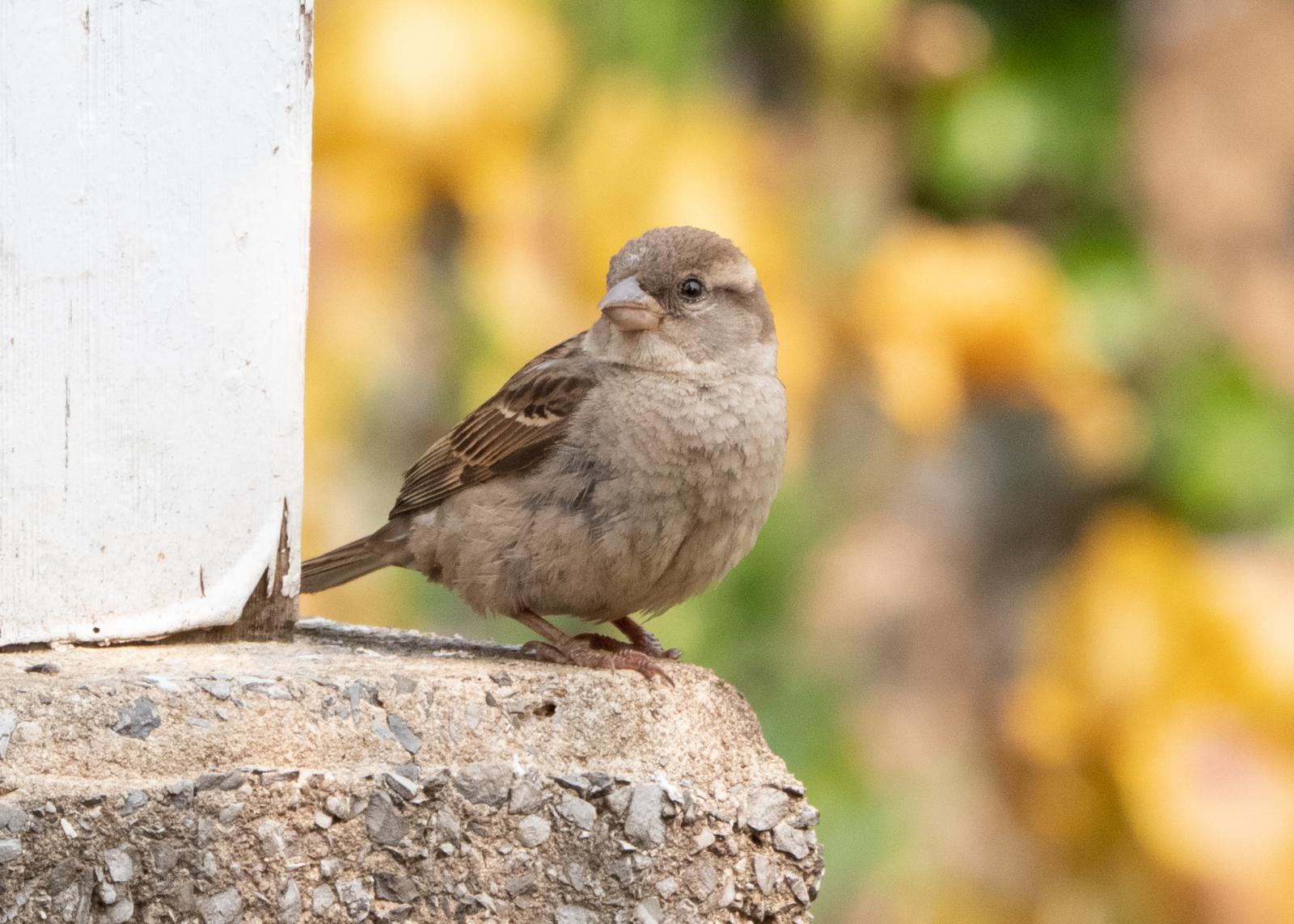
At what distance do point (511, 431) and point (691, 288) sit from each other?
0.38 meters

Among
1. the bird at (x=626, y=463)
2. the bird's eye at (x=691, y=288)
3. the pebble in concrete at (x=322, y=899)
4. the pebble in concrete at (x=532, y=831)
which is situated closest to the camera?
the pebble in concrete at (x=322, y=899)

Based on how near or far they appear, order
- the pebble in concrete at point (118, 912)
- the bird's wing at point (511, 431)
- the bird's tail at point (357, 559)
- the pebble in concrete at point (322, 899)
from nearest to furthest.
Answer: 1. the pebble in concrete at point (118, 912)
2. the pebble in concrete at point (322, 899)
3. the bird's wing at point (511, 431)
4. the bird's tail at point (357, 559)

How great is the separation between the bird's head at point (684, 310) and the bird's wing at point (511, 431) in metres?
0.08

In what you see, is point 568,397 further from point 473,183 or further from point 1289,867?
point 1289,867

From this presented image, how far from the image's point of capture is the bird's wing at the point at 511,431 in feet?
9.50

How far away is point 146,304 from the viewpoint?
7.22 ft

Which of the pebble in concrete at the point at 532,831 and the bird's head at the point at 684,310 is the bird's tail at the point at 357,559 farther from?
the pebble in concrete at the point at 532,831

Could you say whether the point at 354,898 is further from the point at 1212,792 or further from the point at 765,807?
the point at 1212,792

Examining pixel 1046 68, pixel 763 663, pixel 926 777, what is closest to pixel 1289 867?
pixel 926 777

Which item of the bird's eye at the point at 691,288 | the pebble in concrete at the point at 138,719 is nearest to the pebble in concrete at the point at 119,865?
the pebble in concrete at the point at 138,719

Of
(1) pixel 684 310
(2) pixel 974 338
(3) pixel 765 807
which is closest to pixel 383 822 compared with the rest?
(3) pixel 765 807

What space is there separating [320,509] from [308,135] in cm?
237

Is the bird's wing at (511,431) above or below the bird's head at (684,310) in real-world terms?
below

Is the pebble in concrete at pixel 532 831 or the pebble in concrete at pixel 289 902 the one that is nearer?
the pebble in concrete at pixel 289 902
